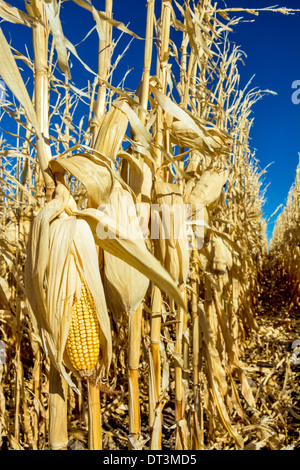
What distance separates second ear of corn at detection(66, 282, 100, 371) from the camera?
0.68 meters

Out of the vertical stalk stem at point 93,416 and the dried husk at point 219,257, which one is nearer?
the vertical stalk stem at point 93,416

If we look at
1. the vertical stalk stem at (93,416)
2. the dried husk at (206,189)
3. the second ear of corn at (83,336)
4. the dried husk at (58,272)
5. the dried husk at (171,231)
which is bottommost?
the vertical stalk stem at (93,416)

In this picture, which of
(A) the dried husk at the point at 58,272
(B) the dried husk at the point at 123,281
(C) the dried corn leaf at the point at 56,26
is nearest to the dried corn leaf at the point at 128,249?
(A) the dried husk at the point at 58,272

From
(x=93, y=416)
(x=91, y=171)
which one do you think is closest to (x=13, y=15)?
(x=91, y=171)

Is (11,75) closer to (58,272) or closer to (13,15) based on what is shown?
(13,15)

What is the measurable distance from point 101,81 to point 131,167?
26 cm

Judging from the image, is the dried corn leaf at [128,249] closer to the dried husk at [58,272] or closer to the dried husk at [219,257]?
the dried husk at [58,272]

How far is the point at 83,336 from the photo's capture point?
686mm

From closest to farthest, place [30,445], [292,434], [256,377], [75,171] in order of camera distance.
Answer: [75,171]
[30,445]
[292,434]
[256,377]

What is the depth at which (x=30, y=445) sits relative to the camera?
157cm

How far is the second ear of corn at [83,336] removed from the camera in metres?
0.68
